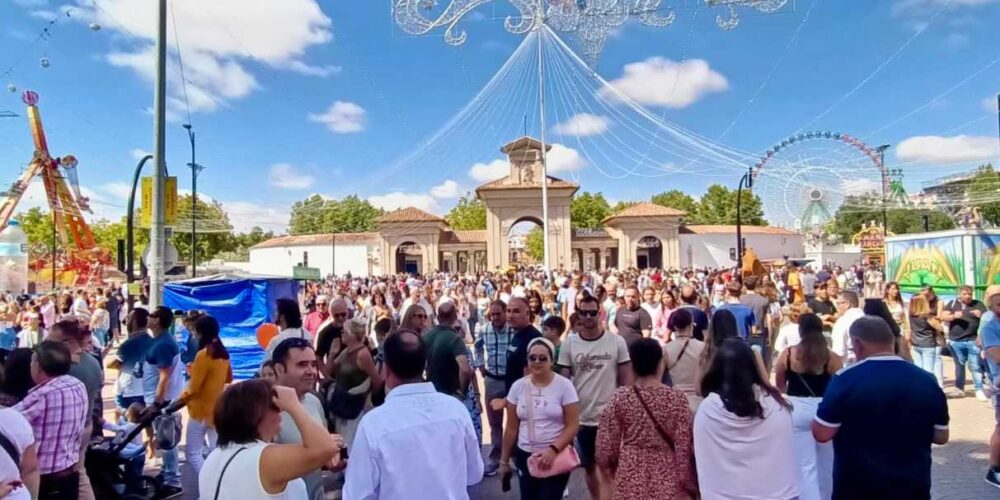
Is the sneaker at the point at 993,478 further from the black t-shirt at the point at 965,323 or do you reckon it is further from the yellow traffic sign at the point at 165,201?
the yellow traffic sign at the point at 165,201

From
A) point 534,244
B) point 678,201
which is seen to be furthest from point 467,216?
point 678,201

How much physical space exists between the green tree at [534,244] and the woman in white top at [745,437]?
79.7m

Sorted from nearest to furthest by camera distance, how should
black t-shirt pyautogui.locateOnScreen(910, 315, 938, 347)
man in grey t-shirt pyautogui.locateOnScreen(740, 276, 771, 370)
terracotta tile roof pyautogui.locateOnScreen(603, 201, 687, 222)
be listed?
man in grey t-shirt pyautogui.locateOnScreen(740, 276, 771, 370) < black t-shirt pyautogui.locateOnScreen(910, 315, 938, 347) < terracotta tile roof pyautogui.locateOnScreen(603, 201, 687, 222)

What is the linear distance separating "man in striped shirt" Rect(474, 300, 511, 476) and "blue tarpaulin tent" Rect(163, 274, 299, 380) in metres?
6.13

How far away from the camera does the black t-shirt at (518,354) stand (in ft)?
16.4

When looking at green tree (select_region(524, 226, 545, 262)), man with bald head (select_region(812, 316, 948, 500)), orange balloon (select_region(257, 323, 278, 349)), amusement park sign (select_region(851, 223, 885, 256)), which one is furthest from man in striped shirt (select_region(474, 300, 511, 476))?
green tree (select_region(524, 226, 545, 262))

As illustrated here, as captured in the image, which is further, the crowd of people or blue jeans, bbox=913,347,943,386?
blue jeans, bbox=913,347,943,386

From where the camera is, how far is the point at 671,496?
9.50 feet

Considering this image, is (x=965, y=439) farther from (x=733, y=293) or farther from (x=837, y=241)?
(x=837, y=241)

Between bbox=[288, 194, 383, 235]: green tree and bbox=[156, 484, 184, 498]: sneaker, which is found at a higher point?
bbox=[288, 194, 383, 235]: green tree

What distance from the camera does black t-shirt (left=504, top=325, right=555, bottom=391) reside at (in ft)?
16.4

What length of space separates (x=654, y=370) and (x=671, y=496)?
61cm

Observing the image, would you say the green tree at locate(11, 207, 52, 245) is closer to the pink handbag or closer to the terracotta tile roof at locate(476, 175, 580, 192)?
the terracotta tile roof at locate(476, 175, 580, 192)

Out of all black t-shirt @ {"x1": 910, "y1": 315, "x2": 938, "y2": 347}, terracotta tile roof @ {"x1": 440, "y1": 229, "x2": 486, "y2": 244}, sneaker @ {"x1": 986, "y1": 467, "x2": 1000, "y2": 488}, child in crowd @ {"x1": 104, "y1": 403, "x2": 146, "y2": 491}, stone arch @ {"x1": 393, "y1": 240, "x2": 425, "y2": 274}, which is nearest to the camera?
child in crowd @ {"x1": 104, "y1": 403, "x2": 146, "y2": 491}
